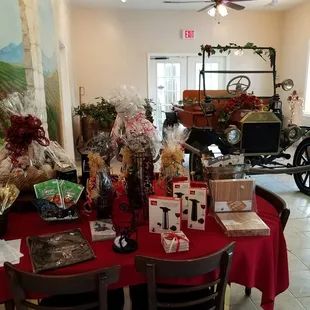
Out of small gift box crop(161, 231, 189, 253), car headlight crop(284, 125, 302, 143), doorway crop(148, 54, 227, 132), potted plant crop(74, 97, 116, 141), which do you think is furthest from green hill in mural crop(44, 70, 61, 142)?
doorway crop(148, 54, 227, 132)

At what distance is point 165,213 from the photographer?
1.43 m

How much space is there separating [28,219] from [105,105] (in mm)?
5021

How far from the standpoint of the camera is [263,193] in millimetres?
1972

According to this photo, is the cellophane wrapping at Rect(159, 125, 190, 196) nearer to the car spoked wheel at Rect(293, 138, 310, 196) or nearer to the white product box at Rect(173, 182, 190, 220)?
the white product box at Rect(173, 182, 190, 220)

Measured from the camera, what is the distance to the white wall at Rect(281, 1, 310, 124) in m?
7.09

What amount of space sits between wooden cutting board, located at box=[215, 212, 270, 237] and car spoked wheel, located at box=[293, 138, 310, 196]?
119 inches

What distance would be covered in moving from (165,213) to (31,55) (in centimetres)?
220

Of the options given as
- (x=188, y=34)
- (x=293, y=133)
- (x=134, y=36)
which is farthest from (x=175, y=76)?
(x=293, y=133)

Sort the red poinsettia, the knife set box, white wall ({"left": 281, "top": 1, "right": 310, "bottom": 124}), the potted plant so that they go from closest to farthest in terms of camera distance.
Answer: the knife set box, the red poinsettia, the potted plant, white wall ({"left": 281, "top": 1, "right": 310, "bottom": 124})

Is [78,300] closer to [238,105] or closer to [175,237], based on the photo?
[175,237]

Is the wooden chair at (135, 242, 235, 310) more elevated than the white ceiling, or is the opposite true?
the white ceiling

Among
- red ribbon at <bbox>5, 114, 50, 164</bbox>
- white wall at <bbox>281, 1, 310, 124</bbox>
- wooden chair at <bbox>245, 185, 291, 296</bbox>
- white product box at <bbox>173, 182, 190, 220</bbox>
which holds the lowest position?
wooden chair at <bbox>245, 185, 291, 296</bbox>

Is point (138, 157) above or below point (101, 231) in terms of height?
above

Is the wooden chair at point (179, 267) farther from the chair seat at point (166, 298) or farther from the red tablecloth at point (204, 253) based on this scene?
the chair seat at point (166, 298)
